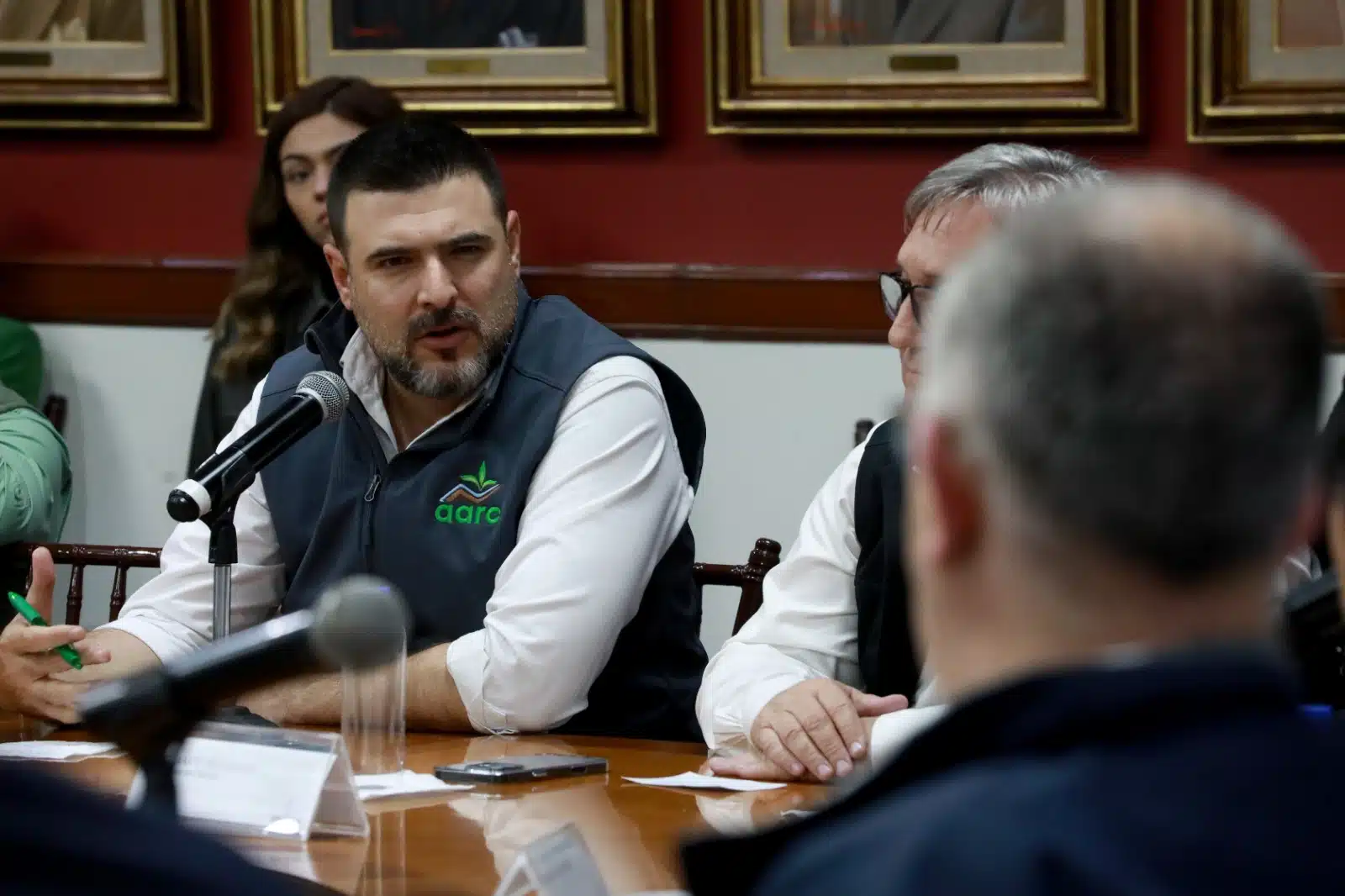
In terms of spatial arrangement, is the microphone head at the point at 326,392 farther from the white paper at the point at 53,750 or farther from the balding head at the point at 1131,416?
the balding head at the point at 1131,416

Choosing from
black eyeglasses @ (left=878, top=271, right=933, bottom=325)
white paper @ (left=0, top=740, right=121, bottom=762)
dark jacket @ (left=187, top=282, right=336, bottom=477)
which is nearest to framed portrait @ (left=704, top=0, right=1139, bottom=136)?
dark jacket @ (left=187, top=282, right=336, bottom=477)

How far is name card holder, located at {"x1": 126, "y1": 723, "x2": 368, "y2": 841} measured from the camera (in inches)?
79.8

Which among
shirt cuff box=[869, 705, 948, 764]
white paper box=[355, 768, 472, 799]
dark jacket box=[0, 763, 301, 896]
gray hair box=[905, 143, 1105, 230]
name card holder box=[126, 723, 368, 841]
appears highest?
gray hair box=[905, 143, 1105, 230]

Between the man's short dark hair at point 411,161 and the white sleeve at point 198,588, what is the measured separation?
0.45m

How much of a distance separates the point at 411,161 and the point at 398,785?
1249 mm

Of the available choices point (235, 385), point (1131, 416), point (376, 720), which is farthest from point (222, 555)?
point (235, 385)

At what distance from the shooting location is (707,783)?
2.35m

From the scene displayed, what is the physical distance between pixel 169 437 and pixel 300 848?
3.14 metres

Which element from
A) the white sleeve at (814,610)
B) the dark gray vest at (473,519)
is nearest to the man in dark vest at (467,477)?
the dark gray vest at (473,519)

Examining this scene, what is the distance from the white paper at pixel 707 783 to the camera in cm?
234

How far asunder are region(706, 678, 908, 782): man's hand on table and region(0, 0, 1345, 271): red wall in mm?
2158

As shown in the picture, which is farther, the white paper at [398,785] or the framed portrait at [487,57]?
the framed portrait at [487,57]

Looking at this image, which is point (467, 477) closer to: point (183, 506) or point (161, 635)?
point (161, 635)

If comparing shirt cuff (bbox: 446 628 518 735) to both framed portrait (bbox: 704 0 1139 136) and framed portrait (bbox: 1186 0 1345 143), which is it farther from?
framed portrait (bbox: 1186 0 1345 143)
